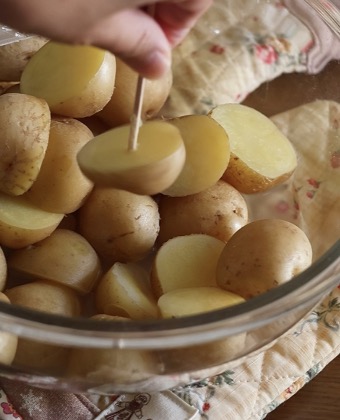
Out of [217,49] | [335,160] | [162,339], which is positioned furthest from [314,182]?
[162,339]

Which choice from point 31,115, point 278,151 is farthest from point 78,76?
point 278,151

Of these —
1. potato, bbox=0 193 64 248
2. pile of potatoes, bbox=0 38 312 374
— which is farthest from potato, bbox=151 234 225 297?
potato, bbox=0 193 64 248

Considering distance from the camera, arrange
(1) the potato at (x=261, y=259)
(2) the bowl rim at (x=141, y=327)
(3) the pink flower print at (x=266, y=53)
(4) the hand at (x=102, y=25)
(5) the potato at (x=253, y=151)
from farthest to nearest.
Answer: (3) the pink flower print at (x=266, y=53), (5) the potato at (x=253, y=151), (1) the potato at (x=261, y=259), (2) the bowl rim at (x=141, y=327), (4) the hand at (x=102, y=25)

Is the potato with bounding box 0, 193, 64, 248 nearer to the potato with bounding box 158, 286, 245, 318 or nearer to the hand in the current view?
A: the potato with bounding box 158, 286, 245, 318

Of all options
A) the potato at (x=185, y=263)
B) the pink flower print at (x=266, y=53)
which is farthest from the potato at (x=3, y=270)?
the pink flower print at (x=266, y=53)

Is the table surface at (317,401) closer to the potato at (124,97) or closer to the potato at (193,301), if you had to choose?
the potato at (193,301)

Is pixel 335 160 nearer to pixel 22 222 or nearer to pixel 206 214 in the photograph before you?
pixel 206 214
